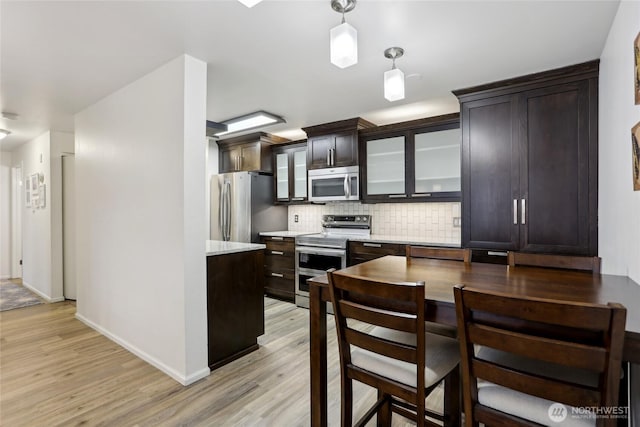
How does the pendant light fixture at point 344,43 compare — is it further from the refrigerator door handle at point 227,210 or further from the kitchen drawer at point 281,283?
the refrigerator door handle at point 227,210

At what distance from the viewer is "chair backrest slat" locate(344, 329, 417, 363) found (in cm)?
124

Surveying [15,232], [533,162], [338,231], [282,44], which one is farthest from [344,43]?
[15,232]

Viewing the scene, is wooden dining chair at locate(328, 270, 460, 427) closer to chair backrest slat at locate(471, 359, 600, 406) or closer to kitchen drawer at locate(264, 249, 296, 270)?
chair backrest slat at locate(471, 359, 600, 406)

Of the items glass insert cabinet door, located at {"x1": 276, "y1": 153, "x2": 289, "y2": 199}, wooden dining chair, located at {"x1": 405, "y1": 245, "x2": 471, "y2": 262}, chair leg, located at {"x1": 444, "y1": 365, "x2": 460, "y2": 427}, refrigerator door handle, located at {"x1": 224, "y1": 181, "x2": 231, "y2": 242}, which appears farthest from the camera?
glass insert cabinet door, located at {"x1": 276, "y1": 153, "x2": 289, "y2": 199}

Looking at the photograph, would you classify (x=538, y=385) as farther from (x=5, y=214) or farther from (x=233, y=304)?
(x=5, y=214)

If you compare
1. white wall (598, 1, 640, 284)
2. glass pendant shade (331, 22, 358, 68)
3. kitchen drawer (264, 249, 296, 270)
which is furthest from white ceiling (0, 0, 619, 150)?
kitchen drawer (264, 249, 296, 270)

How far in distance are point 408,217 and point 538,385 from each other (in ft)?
10.2

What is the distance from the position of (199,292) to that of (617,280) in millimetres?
2575

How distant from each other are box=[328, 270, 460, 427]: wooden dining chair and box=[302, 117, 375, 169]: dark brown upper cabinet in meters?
2.87

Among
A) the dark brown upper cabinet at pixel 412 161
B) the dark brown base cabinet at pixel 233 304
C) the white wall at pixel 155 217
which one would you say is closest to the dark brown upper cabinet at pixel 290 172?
the dark brown upper cabinet at pixel 412 161

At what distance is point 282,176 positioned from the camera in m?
4.95

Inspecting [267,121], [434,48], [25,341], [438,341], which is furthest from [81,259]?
[434,48]

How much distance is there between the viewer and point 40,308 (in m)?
4.08

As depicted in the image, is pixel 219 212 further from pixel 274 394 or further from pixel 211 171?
pixel 274 394
